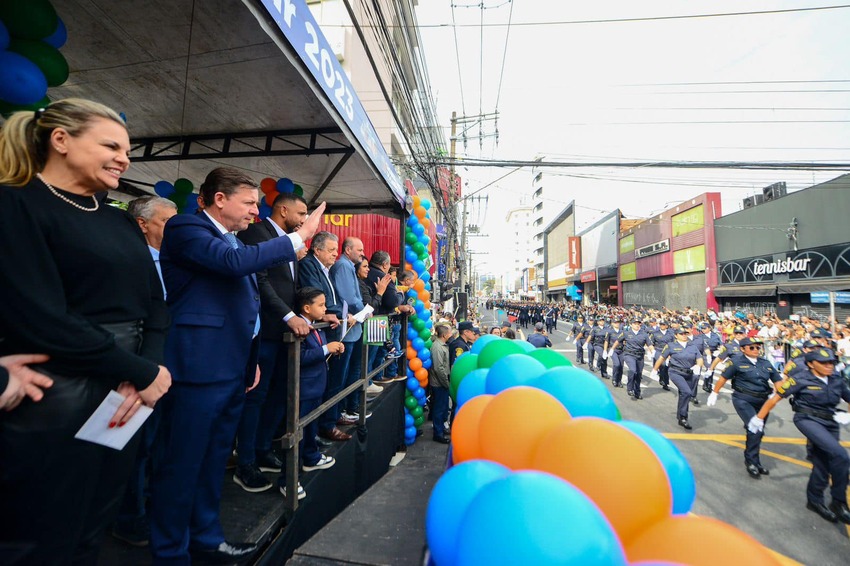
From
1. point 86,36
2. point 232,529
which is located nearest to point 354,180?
point 86,36

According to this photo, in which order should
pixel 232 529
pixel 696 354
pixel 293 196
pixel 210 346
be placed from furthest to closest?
pixel 696 354 → pixel 293 196 → pixel 232 529 → pixel 210 346

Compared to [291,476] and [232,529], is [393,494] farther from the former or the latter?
[232,529]

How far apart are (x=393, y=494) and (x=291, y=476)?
1031 mm

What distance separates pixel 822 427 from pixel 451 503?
231 inches

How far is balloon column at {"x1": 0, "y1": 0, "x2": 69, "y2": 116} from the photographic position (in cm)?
155

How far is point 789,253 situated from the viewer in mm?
18047

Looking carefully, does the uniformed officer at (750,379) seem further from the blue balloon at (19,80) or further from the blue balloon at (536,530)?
the blue balloon at (19,80)

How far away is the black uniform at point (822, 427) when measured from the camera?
14.4 ft

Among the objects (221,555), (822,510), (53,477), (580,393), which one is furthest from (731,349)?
(53,477)

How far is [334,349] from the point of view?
3.20 metres

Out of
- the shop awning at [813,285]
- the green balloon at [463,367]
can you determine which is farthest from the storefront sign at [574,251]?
the green balloon at [463,367]

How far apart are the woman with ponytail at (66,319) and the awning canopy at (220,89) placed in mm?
1423

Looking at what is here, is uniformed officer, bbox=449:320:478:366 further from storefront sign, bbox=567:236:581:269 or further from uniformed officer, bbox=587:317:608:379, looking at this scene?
storefront sign, bbox=567:236:581:269

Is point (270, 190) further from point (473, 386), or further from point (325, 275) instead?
point (473, 386)
